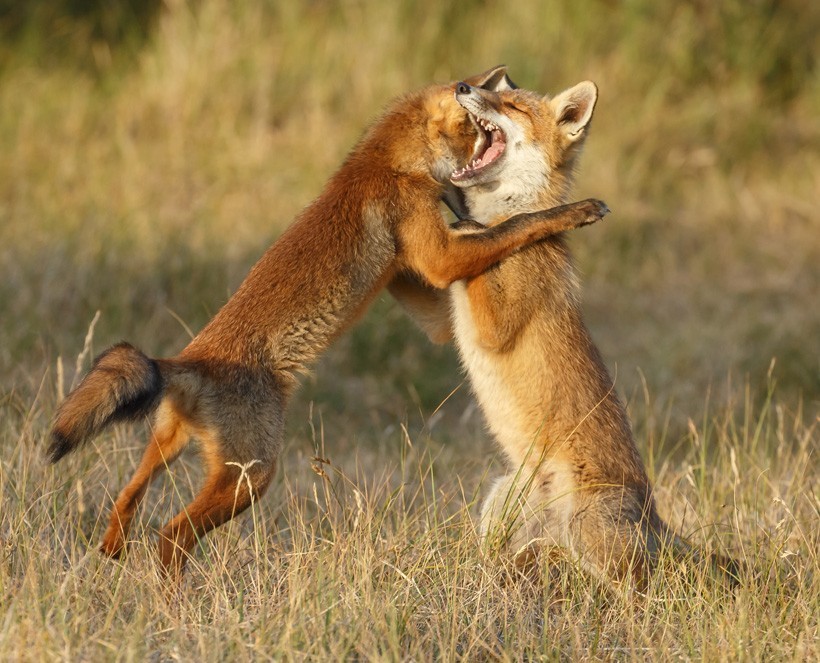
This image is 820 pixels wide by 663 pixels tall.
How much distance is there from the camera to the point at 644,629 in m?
4.16

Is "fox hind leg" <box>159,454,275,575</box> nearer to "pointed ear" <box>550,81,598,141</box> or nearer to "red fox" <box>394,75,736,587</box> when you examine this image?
"red fox" <box>394,75,736,587</box>

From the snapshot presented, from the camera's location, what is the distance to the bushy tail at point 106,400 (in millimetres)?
4035

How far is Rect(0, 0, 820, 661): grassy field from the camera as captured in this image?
13.5 ft

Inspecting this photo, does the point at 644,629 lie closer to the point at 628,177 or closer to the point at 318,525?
the point at 318,525

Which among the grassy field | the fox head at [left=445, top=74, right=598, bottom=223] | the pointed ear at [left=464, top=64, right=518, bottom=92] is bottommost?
the grassy field

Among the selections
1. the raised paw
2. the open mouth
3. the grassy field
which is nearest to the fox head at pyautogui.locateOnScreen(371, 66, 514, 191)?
the open mouth

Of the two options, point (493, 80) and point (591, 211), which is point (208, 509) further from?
point (493, 80)

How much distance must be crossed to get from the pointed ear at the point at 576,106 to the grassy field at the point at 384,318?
1507 millimetres

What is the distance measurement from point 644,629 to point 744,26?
9.50 m

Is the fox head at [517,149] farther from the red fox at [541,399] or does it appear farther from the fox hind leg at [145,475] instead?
the fox hind leg at [145,475]

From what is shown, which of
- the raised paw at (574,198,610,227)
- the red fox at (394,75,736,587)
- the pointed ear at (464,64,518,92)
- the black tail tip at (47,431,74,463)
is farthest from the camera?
the pointed ear at (464,64,518,92)

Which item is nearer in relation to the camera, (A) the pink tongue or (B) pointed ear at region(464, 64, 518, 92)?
(A) the pink tongue

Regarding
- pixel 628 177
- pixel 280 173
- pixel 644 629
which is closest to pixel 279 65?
pixel 280 173

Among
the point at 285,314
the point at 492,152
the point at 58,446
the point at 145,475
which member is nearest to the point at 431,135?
the point at 492,152
